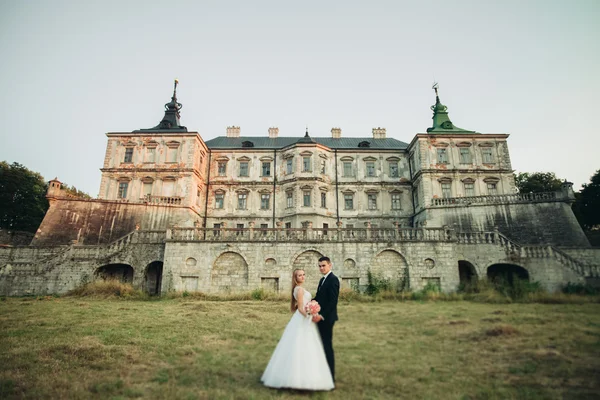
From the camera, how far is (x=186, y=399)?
16.6 ft

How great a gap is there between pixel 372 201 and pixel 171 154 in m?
21.8

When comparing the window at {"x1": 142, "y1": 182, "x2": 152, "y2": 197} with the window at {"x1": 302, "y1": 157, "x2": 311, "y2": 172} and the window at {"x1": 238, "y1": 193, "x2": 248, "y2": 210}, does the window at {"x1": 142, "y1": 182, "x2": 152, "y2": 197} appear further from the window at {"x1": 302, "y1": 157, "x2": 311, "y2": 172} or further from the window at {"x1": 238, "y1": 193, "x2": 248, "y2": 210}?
the window at {"x1": 302, "y1": 157, "x2": 311, "y2": 172}

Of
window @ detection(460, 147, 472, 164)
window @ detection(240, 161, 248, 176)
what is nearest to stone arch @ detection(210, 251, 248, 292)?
window @ detection(240, 161, 248, 176)

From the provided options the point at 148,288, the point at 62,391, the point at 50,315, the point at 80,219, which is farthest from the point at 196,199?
the point at 62,391

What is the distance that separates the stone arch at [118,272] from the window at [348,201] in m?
21.5

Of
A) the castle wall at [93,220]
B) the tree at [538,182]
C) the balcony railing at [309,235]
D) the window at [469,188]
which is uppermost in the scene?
the tree at [538,182]

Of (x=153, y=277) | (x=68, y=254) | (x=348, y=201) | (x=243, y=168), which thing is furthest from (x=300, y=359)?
(x=243, y=168)

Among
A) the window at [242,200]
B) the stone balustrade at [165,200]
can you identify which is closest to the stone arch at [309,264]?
the stone balustrade at [165,200]

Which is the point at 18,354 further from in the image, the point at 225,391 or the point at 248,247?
the point at 248,247

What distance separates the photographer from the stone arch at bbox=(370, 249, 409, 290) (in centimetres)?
2023

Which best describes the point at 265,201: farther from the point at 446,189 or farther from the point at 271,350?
the point at 271,350

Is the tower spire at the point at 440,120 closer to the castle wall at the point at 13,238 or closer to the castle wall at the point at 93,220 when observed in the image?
the castle wall at the point at 93,220

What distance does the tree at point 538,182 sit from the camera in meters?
38.0

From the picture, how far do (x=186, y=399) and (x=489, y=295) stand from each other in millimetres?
16731
